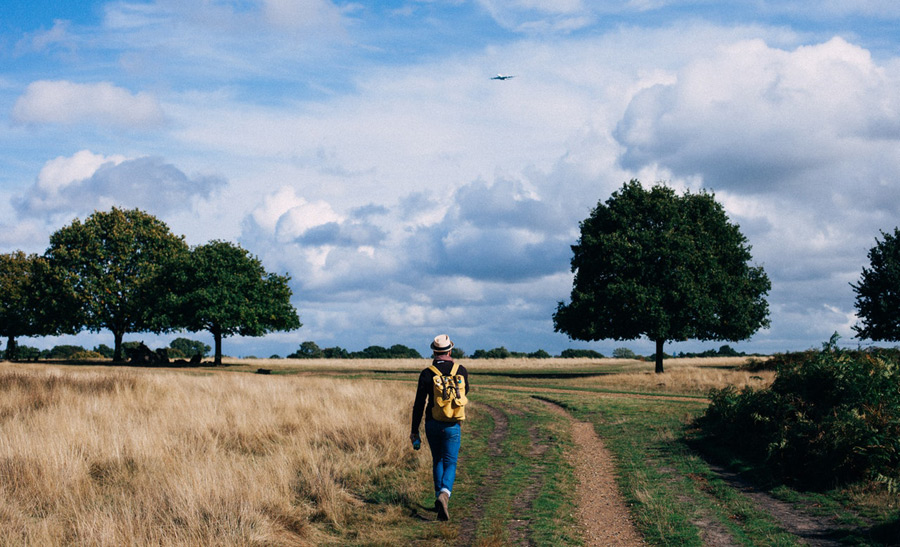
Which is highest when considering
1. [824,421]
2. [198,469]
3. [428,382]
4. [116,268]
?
[116,268]

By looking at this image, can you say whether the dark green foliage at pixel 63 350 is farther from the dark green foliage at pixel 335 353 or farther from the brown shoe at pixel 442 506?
the brown shoe at pixel 442 506

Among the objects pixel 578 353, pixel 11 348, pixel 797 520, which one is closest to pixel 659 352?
pixel 797 520

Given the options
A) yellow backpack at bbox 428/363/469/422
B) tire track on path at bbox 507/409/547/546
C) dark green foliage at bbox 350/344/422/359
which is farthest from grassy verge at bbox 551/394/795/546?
dark green foliage at bbox 350/344/422/359

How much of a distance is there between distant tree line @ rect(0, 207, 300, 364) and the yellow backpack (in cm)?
4844

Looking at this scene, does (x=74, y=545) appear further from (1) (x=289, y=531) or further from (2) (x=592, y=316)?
(2) (x=592, y=316)

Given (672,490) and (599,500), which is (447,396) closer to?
(599,500)

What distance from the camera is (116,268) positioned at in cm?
5734

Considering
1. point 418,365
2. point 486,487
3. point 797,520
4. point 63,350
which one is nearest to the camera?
point 797,520

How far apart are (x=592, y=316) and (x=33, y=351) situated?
83.5 metres

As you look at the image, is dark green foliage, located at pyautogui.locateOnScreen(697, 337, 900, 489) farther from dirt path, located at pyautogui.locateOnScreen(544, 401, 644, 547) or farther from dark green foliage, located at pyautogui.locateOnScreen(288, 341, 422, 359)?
→ dark green foliage, located at pyautogui.locateOnScreen(288, 341, 422, 359)

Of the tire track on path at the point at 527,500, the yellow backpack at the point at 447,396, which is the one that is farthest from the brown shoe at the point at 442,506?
the yellow backpack at the point at 447,396

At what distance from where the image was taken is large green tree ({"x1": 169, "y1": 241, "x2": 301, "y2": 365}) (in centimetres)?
5475

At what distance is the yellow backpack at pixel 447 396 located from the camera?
9.45 m

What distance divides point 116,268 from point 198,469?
5390 cm
